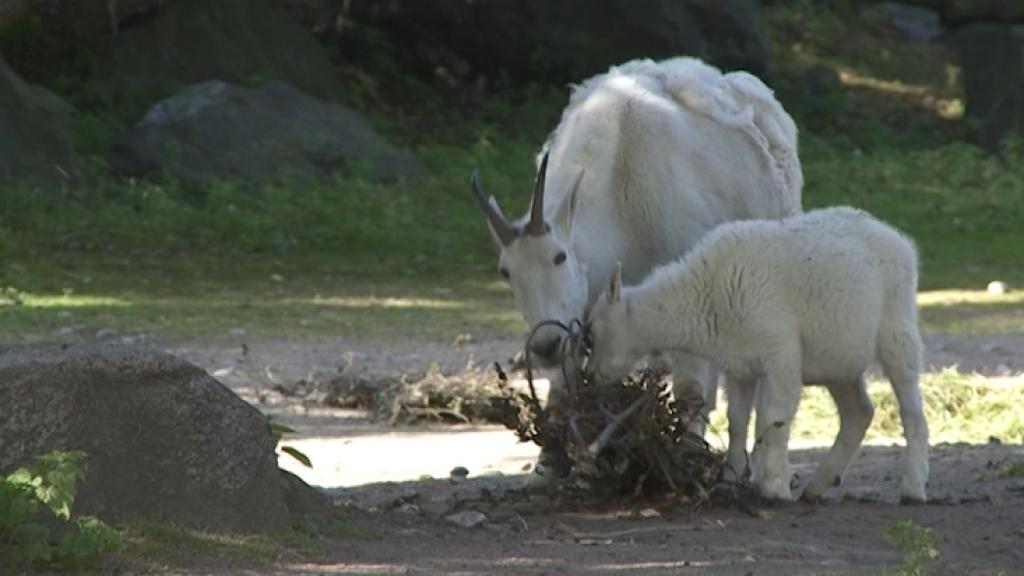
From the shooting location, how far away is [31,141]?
19047mm

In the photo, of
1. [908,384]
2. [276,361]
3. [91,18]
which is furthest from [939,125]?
[908,384]

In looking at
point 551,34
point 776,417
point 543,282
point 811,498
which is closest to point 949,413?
point 811,498

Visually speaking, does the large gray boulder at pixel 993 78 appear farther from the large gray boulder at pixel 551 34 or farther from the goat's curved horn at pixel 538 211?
the goat's curved horn at pixel 538 211

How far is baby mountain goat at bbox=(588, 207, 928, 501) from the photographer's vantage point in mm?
8016

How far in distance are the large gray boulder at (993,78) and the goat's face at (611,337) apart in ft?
51.9

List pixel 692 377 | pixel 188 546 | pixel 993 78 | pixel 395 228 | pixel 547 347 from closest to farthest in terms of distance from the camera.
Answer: pixel 188 546 < pixel 547 347 < pixel 692 377 < pixel 395 228 < pixel 993 78

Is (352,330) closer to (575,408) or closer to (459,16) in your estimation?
(575,408)

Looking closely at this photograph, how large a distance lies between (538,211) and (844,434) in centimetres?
152

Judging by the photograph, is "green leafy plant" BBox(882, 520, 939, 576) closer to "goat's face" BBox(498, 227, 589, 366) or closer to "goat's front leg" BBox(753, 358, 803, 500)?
"goat's front leg" BBox(753, 358, 803, 500)

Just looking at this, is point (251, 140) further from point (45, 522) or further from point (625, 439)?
point (45, 522)

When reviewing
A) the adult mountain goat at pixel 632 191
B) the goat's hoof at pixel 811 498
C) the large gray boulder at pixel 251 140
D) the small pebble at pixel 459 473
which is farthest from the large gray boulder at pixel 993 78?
the goat's hoof at pixel 811 498

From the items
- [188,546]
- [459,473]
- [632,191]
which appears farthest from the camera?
[459,473]

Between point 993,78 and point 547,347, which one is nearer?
point 547,347

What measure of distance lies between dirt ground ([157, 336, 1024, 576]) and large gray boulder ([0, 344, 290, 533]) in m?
0.35
